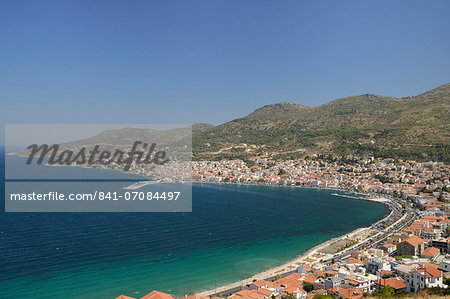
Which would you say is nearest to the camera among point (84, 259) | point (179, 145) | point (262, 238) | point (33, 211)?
point (84, 259)

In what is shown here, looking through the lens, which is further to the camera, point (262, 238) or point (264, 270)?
point (262, 238)

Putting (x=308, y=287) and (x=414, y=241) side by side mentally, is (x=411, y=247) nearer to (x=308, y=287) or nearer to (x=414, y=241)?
(x=414, y=241)

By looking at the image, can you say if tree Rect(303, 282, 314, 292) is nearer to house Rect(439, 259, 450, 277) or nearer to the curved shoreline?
the curved shoreline

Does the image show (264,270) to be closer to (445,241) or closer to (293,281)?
(293,281)

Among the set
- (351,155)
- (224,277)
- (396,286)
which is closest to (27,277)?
(224,277)

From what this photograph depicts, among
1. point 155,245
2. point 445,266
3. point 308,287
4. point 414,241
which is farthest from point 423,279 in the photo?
point 155,245

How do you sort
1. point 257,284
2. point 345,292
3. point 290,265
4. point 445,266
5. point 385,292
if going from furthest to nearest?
point 290,265 < point 445,266 < point 257,284 < point 345,292 < point 385,292

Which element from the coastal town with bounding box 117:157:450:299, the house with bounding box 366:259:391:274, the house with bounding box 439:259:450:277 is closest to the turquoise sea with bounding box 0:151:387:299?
the coastal town with bounding box 117:157:450:299
